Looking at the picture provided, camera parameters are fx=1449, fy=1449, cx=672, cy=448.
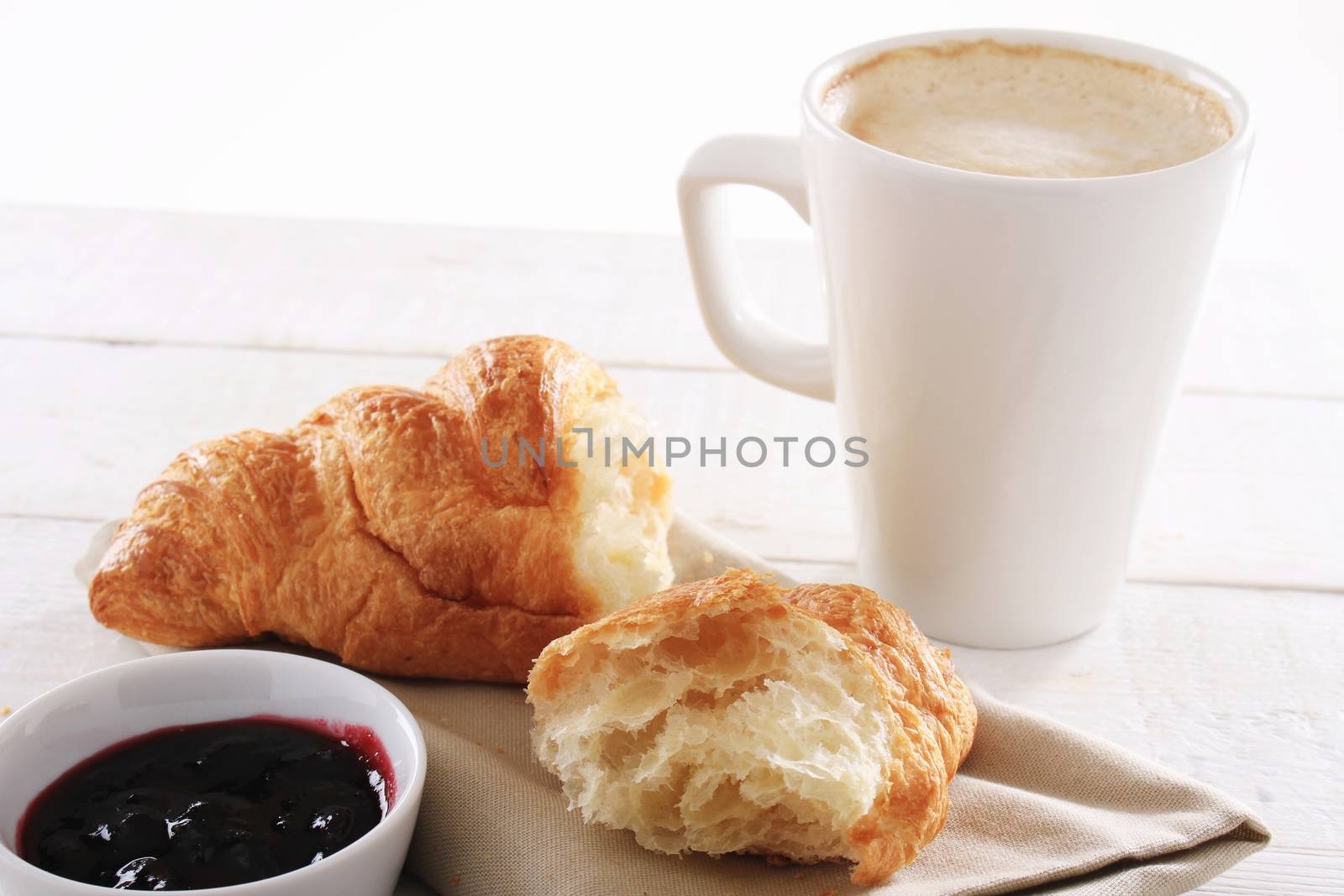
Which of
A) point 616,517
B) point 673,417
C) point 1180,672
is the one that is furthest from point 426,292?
point 1180,672

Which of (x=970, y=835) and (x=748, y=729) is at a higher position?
(x=748, y=729)

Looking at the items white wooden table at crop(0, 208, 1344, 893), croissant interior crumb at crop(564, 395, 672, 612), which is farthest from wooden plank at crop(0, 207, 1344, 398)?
croissant interior crumb at crop(564, 395, 672, 612)

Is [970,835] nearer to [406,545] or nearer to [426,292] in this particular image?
[406,545]

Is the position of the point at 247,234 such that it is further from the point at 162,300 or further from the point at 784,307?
the point at 784,307

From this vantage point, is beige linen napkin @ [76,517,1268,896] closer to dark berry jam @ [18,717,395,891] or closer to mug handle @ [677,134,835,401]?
dark berry jam @ [18,717,395,891]

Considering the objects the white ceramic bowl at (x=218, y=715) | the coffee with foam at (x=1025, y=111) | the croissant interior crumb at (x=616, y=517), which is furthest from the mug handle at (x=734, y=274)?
the white ceramic bowl at (x=218, y=715)
